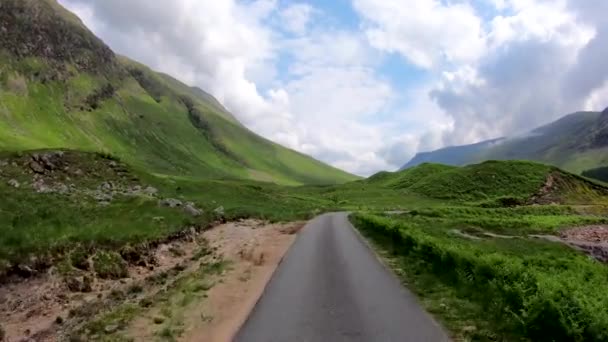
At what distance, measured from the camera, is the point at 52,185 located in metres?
52.8

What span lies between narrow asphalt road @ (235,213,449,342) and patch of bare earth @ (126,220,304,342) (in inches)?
26.7

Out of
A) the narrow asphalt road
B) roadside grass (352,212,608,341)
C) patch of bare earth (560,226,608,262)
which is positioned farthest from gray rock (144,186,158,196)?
patch of bare earth (560,226,608,262)

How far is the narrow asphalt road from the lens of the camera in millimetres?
12805

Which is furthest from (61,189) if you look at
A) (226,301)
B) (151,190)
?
(226,301)

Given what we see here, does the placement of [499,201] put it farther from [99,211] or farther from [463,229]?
[99,211]

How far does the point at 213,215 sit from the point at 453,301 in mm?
39051

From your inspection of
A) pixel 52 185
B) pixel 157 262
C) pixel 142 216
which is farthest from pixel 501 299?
pixel 52 185

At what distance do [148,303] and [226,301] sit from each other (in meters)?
2.74

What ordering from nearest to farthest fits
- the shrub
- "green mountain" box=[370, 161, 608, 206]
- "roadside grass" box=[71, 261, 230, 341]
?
"roadside grass" box=[71, 261, 230, 341]
the shrub
"green mountain" box=[370, 161, 608, 206]

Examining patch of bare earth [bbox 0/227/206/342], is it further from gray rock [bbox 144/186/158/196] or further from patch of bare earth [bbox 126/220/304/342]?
gray rock [bbox 144/186/158/196]

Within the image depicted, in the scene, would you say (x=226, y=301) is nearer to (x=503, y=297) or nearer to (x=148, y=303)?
(x=148, y=303)

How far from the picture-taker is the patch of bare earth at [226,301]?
13.8 meters

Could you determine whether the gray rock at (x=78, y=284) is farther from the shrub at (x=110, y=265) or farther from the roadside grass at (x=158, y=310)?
the roadside grass at (x=158, y=310)

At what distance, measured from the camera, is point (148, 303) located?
1731 cm
